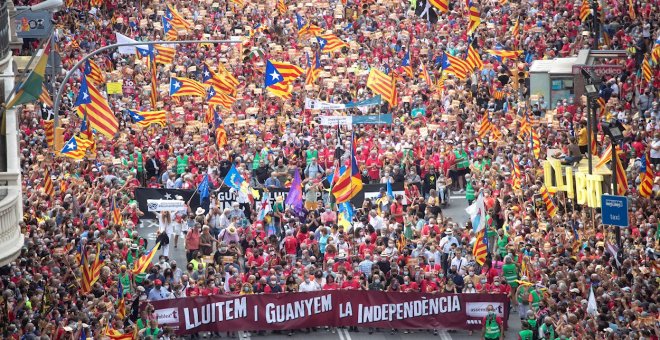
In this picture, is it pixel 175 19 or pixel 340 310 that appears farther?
pixel 175 19

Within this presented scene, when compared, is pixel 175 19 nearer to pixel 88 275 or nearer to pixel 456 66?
pixel 456 66

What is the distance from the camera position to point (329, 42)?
2530 inches

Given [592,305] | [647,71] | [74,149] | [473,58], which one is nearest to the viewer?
[592,305]

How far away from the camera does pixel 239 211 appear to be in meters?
50.4

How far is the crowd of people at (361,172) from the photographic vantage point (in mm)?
41969

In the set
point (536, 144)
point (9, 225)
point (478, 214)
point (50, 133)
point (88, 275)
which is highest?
point (50, 133)

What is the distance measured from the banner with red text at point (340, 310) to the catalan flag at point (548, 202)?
418cm

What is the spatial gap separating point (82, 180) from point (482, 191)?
9627 millimetres

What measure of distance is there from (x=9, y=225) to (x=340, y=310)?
911 cm

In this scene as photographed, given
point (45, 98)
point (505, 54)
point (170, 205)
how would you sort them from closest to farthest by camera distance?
1. point (170, 205)
2. point (45, 98)
3. point (505, 54)

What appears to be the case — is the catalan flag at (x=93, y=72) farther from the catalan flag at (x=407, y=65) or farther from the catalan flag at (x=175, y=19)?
the catalan flag at (x=407, y=65)

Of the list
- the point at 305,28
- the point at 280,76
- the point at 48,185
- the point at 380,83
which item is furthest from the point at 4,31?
the point at 305,28

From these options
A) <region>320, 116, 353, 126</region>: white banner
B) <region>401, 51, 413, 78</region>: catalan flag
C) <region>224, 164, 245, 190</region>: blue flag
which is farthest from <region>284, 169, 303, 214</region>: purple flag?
<region>401, 51, 413, 78</region>: catalan flag

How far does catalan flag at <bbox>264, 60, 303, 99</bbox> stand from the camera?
58875 millimetres
